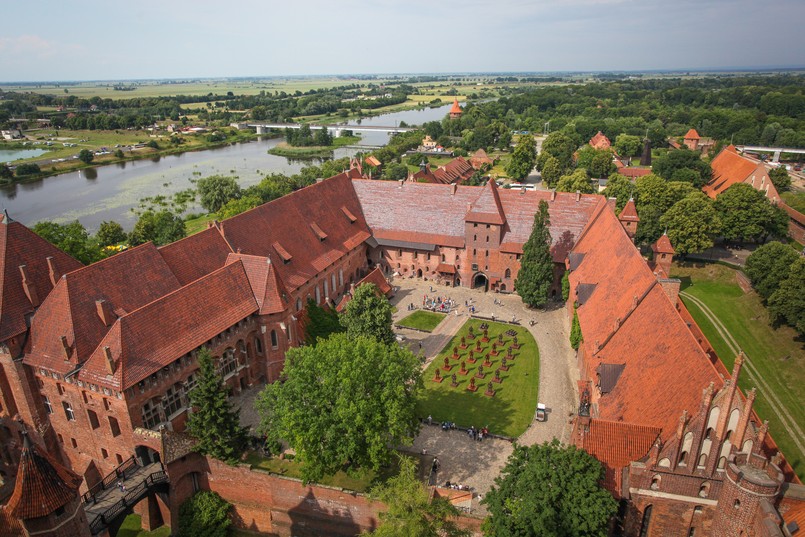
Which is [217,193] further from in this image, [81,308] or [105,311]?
[81,308]

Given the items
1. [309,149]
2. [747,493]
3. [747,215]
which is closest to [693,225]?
[747,215]

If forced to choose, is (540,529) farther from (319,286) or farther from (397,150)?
(397,150)

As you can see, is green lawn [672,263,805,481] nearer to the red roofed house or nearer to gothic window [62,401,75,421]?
gothic window [62,401,75,421]

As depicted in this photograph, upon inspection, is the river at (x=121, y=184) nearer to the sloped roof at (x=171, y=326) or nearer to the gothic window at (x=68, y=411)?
the sloped roof at (x=171, y=326)

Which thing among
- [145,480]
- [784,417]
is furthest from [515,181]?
[145,480]

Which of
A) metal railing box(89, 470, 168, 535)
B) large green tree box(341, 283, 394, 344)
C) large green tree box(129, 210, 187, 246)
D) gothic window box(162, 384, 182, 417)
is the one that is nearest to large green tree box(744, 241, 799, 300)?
large green tree box(341, 283, 394, 344)

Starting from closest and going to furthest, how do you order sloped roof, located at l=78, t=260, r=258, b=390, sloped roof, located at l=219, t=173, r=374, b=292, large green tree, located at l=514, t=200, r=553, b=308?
sloped roof, located at l=78, t=260, r=258, b=390
sloped roof, located at l=219, t=173, r=374, b=292
large green tree, located at l=514, t=200, r=553, b=308
